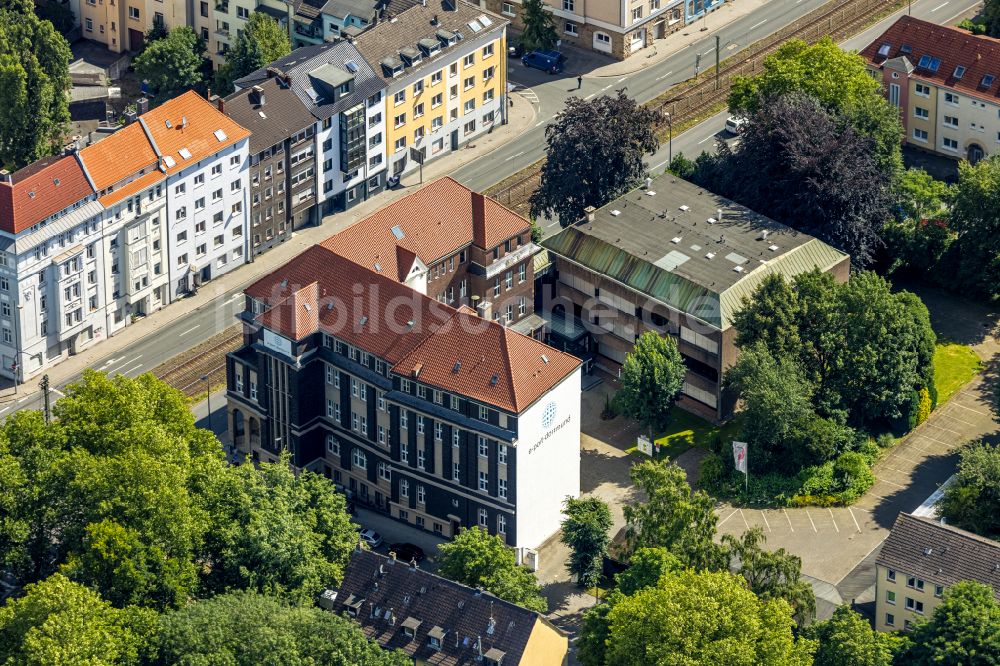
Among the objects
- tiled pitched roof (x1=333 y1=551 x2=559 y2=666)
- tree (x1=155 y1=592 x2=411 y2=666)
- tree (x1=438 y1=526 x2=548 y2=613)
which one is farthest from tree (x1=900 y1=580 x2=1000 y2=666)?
tree (x1=155 y1=592 x2=411 y2=666)

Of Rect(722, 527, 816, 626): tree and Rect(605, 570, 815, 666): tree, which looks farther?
Rect(722, 527, 816, 626): tree

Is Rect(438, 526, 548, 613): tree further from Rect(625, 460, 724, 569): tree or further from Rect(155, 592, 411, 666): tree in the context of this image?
Rect(155, 592, 411, 666): tree

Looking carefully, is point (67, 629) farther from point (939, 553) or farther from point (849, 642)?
point (939, 553)

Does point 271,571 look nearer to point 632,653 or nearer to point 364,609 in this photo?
point 364,609

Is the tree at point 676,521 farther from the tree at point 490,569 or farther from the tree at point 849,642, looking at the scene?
the tree at point 849,642

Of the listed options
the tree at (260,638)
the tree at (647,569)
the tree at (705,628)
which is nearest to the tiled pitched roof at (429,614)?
the tree at (260,638)

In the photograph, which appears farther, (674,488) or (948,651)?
(674,488)

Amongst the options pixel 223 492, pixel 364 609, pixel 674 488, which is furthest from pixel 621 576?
pixel 223 492
